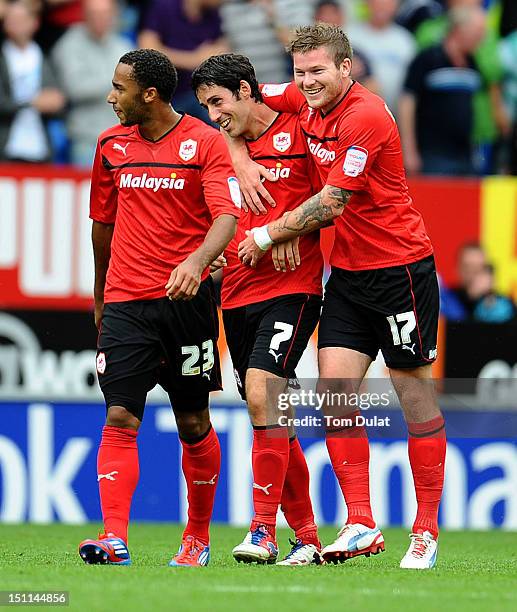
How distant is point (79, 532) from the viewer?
9.52 metres

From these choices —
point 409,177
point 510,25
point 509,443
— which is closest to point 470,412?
point 509,443

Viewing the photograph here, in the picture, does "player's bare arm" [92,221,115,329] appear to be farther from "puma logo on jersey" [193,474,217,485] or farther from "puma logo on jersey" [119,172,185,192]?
"puma logo on jersey" [193,474,217,485]

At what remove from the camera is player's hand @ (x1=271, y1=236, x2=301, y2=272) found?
6.64m

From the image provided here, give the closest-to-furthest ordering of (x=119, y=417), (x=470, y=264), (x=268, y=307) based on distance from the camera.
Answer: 1. (x=119, y=417)
2. (x=268, y=307)
3. (x=470, y=264)

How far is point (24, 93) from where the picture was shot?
38.2 feet

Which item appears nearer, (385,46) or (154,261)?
(154,261)

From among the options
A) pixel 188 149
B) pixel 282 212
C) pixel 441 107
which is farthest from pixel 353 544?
pixel 441 107

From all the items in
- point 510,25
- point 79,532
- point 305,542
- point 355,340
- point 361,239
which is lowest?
point 79,532

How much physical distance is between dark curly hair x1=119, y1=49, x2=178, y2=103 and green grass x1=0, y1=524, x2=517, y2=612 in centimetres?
220

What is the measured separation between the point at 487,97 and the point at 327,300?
6.52 m

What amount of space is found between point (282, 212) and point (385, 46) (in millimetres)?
6152

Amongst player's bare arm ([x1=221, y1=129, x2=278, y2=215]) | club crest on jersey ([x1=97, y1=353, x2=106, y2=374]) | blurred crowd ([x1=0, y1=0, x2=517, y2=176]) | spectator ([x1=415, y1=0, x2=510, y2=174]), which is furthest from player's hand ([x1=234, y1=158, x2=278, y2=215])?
spectator ([x1=415, y1=0, x2=510, y2=174])

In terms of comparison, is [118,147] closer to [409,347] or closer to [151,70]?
[151,70]

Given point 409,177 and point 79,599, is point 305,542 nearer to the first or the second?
point 79,599
